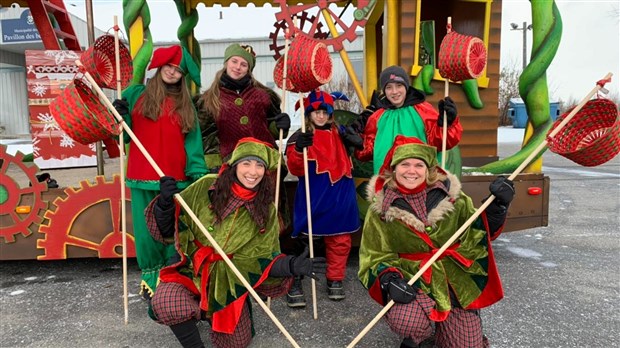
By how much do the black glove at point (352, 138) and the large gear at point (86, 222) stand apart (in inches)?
64.0

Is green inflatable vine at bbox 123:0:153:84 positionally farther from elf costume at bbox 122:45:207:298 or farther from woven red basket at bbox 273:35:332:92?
woven red basket at bbox 273:35:332:92

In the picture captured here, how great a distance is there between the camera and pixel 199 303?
2109 millimetres

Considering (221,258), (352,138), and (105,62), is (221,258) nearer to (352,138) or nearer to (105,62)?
(352,138)

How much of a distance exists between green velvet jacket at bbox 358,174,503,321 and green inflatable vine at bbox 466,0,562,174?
1.86 metres

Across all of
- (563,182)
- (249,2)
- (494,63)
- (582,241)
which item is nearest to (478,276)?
(494,63)

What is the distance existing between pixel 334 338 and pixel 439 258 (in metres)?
0.75

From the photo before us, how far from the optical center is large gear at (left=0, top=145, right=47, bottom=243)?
3201 mm

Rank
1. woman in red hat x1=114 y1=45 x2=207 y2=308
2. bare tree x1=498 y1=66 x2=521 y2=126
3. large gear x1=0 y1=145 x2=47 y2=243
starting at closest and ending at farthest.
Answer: woman in red hat x1=114 y1=45 x2=207 y2=308
large gear x1=0 y1=145 x2=47 y2=243
bare tree x1=498 y1=66 x2=521 y2=126

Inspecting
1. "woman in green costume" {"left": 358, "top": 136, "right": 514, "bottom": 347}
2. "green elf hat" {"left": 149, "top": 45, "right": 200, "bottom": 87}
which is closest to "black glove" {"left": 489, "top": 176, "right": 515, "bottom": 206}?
"woman in green costume" {"left": 358, "top": 136, "right": 514, "bottom": 347}

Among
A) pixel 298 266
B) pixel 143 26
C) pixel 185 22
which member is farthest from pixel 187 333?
pixel 185 22

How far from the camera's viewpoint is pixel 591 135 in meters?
1.89

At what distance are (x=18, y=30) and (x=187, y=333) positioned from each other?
12777 mm

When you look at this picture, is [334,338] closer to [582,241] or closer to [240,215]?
[240,215]

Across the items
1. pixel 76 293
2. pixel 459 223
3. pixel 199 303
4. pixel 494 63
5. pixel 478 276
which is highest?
pixel 494 63
